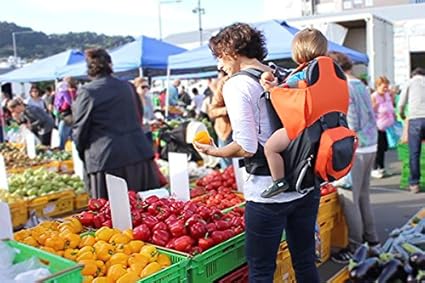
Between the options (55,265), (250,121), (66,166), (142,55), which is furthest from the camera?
(142,55)

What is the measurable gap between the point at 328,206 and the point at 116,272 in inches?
91.0

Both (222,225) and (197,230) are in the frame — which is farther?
(222,225)

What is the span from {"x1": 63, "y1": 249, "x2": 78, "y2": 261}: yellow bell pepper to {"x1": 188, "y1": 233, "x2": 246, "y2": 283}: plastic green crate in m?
0.56

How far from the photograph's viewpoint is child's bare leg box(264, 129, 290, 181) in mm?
2287

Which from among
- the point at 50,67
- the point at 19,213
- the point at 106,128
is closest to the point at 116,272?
the point at 106,128

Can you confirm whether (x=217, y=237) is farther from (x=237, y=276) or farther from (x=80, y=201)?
(x=80, y=201)

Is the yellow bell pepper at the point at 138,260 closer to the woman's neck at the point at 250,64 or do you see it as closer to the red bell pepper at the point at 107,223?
the red bell pepper at the point at 107,223

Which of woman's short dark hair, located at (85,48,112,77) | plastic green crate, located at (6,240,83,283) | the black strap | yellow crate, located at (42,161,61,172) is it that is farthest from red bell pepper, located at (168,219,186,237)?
yellow crate, located at (42,161,61,172)

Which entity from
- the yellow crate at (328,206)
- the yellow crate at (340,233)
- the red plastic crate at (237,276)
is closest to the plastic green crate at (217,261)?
the red plastic crate at (237,276)

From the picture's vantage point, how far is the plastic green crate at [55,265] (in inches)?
73.2

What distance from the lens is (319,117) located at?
2314 mm

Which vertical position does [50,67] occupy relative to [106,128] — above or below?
above

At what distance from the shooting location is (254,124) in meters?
2.29

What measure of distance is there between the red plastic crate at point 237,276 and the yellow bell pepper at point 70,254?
75 centimetres
